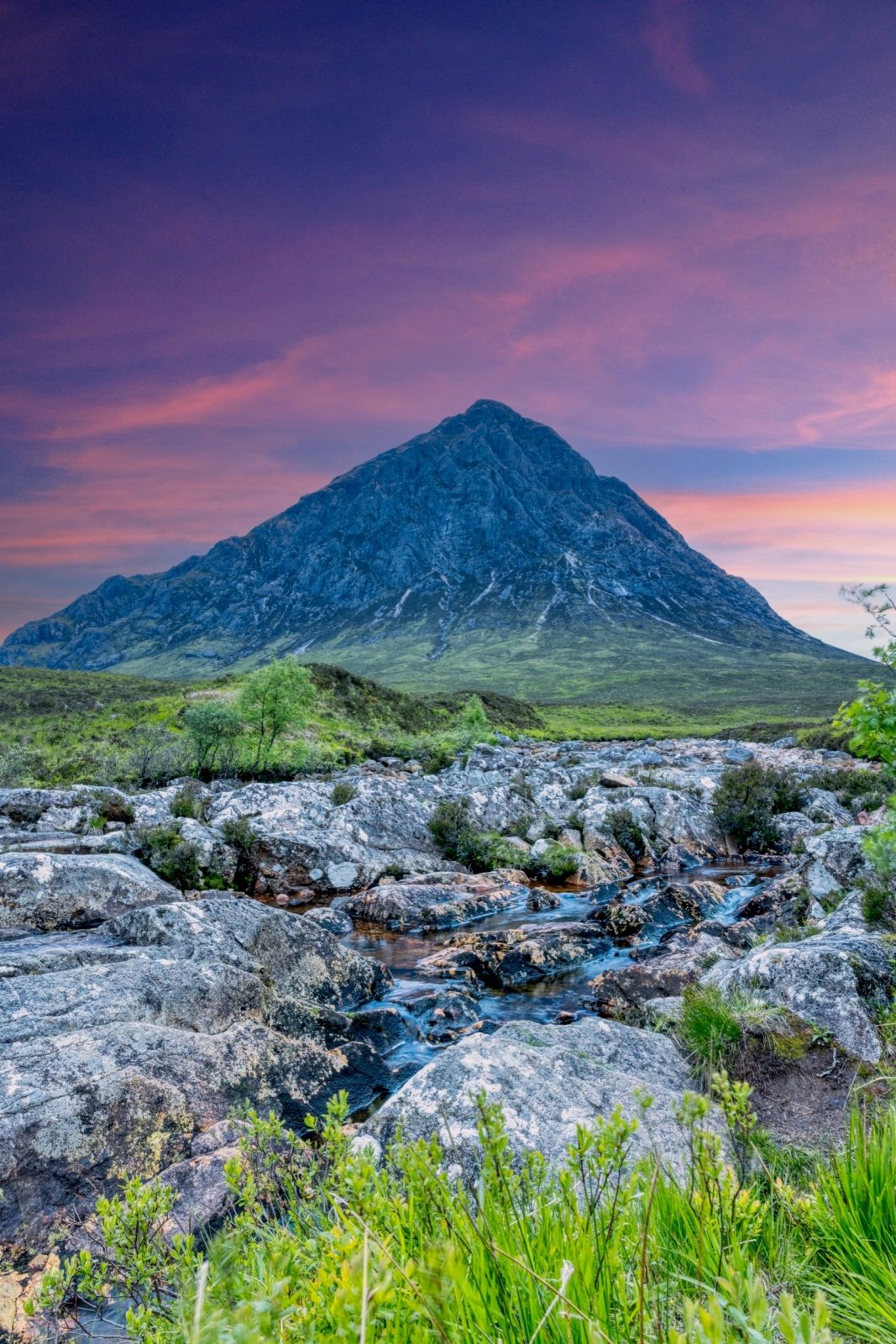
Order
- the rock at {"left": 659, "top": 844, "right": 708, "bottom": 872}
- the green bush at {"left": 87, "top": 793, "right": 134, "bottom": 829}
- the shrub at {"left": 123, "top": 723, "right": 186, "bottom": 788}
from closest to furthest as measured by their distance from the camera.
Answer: the green bush at {"left": 87, "top": 793, "right": 134, "bottom": 829}
the rock at {"left": 659, "top": 844, "right": 708, "bottom": 872}
the shrub at {"left": 123, "top": 723, "right": 186, "bottom": 788}

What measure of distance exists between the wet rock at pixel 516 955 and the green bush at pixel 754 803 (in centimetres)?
1494

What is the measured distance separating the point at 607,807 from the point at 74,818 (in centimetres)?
2312

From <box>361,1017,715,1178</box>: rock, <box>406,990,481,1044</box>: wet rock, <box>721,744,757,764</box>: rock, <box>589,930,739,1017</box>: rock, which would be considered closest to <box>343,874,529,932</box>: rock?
<box>406,990,481,1044</box>: wet rock

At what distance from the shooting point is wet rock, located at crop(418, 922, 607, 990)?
1750 centimetres

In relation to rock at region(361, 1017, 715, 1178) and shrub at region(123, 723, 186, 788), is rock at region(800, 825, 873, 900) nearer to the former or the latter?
rock at region(361, 1017, 715, 1178)

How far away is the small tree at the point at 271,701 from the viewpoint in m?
45.2

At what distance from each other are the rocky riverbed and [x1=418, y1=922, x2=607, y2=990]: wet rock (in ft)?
0.27

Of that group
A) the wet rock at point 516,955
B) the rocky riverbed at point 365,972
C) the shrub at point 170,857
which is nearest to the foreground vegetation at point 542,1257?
the rocky riverbed at point 365,972

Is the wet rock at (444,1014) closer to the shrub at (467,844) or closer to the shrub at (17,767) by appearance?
the shrub at (467,844)

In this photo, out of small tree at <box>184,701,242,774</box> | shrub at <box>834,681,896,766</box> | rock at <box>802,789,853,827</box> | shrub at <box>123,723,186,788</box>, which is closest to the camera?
shrub at <box>834,681,896,766</box>

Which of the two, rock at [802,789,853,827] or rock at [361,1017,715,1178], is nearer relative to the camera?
rock at [361,1017,715,1178]

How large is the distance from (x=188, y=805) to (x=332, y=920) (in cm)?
1144

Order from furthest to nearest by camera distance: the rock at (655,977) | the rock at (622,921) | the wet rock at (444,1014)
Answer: the rock at (622,921) → the rock at (655,977) → the wet rock at (444,1014)

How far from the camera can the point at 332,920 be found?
2131 cm
